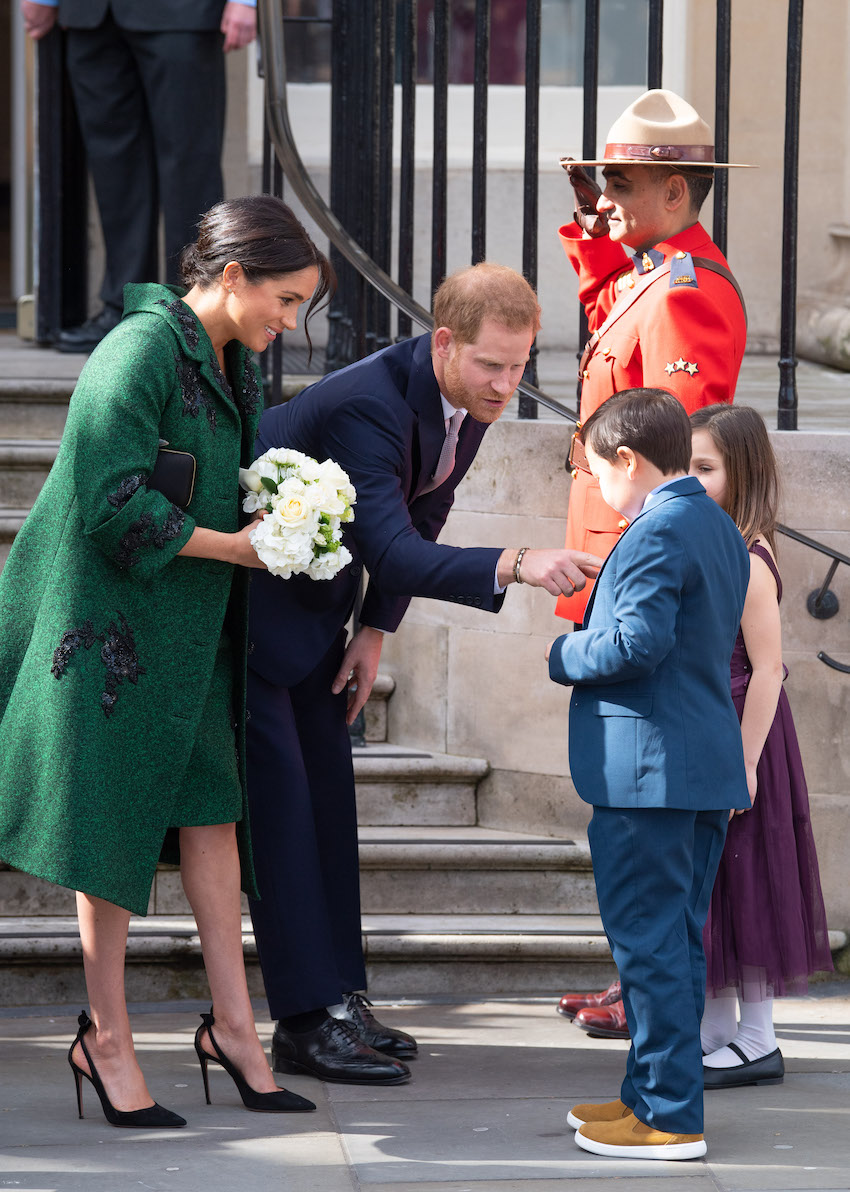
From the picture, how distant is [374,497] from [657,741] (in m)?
0.73

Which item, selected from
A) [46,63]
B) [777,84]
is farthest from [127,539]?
[777,84]

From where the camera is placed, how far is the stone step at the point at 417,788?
4555 millimetres

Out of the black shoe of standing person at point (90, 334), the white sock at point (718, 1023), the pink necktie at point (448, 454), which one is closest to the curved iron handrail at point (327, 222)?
the pink necktie at point (448, 454)

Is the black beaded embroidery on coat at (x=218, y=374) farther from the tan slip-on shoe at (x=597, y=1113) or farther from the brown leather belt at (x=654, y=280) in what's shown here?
the tan slip-on shoe at (x=597, y=1113)

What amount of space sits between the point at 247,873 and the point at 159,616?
58cm

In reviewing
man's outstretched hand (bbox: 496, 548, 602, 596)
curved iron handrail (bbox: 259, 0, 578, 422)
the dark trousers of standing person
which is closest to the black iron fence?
curved iron handrail (bbox: 259, 0, 578, 422)

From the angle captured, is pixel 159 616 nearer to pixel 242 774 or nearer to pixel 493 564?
pixel 242 774

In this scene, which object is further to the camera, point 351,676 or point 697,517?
point 351,676

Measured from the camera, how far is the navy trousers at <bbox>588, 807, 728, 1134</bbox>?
3066 millimetres

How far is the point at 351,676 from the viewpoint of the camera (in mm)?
3760

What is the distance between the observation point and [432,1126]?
10.9 feet

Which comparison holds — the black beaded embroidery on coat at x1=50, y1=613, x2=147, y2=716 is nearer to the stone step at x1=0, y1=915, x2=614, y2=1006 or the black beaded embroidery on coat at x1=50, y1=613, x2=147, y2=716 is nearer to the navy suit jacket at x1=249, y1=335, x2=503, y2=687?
the navy suit jacket at x1=249, y1=335, x2=503, y2=687

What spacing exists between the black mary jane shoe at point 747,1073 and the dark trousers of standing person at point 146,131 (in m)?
3.29

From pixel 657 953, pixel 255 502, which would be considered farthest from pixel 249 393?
pixel 657 953
